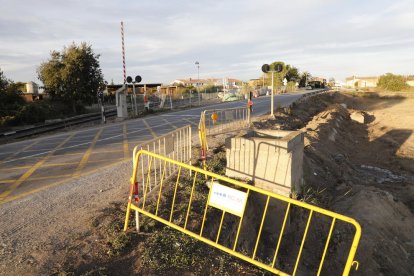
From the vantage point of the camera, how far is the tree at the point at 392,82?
2534 inches

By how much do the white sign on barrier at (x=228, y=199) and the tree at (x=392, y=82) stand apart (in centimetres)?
7225

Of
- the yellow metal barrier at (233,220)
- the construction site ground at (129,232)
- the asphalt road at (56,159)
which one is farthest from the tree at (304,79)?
the yellow metal barrier at (233,220)

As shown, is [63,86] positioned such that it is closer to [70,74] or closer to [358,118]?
[70,74]

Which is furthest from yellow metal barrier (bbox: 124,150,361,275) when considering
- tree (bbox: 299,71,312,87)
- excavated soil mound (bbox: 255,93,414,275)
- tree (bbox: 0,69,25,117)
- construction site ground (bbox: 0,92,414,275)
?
tree (bbox: 299,71,312,87)

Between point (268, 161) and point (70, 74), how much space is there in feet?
74.2

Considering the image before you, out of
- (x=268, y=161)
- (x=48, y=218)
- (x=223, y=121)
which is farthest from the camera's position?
(x=223, y=121)

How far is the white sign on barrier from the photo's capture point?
4.04 m

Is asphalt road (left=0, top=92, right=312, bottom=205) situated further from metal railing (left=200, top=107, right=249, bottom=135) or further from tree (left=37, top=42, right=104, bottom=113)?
tree (left=37, top=42, right=104, bottom=113)

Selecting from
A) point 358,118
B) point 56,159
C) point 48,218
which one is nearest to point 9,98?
point 56,159

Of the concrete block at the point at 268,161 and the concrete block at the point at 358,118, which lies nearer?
the concrete block at the point at 268,161

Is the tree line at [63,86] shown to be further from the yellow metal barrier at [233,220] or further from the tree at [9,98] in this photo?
the yellow metal barrier at [233,220]

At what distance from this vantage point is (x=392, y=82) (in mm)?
65500

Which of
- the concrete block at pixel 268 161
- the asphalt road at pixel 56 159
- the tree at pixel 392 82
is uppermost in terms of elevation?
the tree at pixel 392 82

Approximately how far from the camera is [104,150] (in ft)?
34.8
